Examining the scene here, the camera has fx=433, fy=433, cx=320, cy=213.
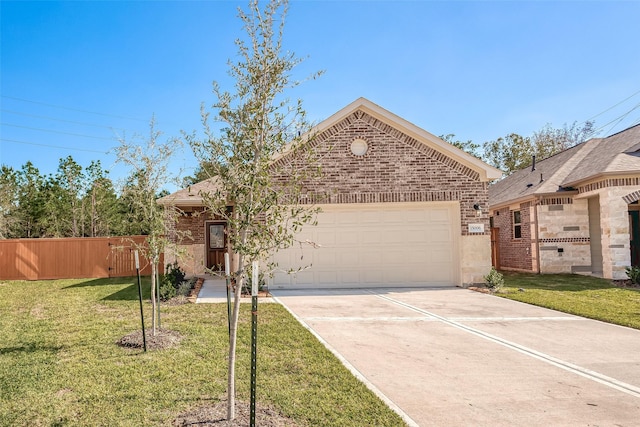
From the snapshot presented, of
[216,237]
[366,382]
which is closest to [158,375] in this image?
[366,382]

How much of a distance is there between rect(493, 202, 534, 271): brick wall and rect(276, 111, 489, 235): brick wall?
209 inches

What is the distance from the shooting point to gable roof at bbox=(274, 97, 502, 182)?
1291 cm

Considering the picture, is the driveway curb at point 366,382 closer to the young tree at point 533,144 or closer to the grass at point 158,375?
the grass at point 158,375

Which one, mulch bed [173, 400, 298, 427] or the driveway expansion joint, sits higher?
mulch bed [173, 400, 298, 427]

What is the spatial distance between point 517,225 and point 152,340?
53.0ft

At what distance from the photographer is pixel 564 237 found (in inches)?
643

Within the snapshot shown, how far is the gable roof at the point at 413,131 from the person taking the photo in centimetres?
1291

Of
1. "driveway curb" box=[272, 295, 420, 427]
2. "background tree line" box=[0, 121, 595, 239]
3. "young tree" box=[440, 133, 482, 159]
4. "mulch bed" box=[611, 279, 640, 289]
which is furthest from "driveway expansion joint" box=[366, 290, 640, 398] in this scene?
"young tree" box=[440, 133, 482, 159]

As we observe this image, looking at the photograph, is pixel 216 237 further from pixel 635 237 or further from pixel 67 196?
pixel 67 196

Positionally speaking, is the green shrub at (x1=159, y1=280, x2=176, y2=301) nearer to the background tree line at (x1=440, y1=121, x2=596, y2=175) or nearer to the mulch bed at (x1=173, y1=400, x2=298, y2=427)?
the mulch bed at (x1=173, y1=400, x2=298, y2=427)

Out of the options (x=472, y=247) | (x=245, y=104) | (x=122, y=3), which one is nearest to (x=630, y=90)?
(x=472, y=247)

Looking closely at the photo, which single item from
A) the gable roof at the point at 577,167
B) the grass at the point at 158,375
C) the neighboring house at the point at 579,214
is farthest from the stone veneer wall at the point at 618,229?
the grass at the point at 158,375

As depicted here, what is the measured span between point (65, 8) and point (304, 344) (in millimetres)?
11873

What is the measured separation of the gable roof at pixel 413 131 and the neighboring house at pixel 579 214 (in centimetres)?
409
